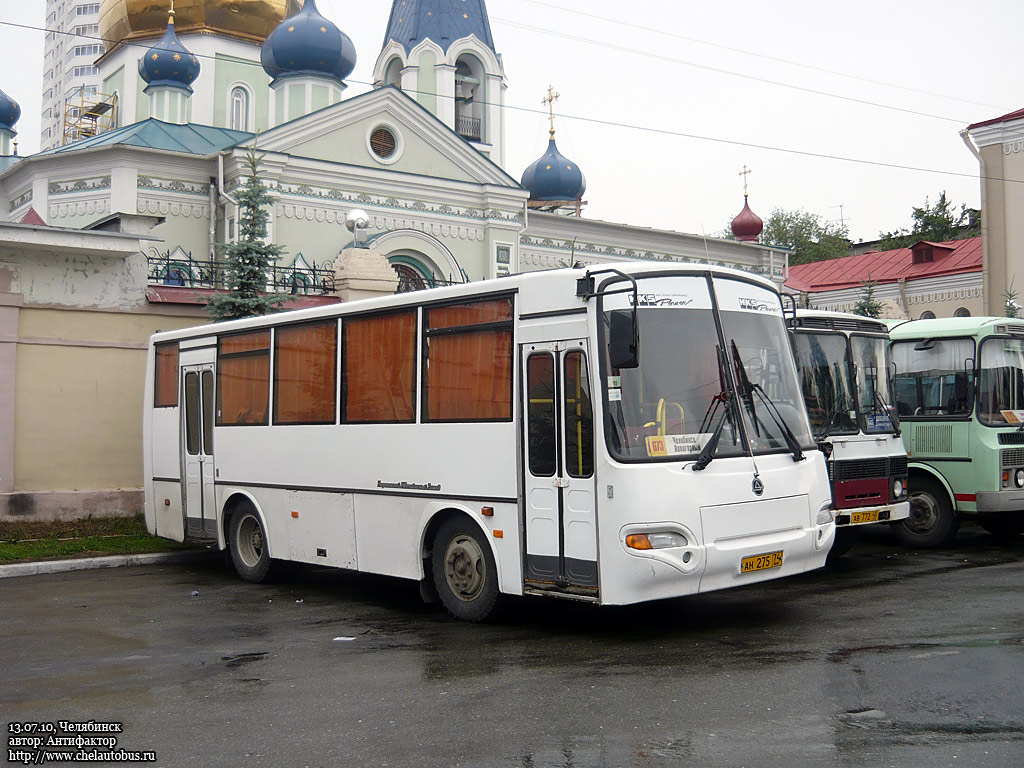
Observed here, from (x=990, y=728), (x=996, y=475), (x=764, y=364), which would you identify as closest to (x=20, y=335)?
(x=764, y=364)

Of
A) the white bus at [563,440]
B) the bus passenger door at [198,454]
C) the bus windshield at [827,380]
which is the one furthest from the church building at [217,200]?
the bus windshield at [827,380]

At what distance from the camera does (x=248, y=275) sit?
17.6 m

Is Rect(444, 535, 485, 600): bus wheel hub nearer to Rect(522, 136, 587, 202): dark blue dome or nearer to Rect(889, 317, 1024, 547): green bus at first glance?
Rect(889, 317, 1024, 547): green bus

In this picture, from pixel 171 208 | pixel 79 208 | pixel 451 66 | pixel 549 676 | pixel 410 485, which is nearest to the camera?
pixel 549 676

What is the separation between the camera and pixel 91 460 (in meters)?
16.5

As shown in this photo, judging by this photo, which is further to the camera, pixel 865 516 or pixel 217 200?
pixel 217 200

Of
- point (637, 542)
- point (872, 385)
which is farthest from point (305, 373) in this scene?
point (872, 385)

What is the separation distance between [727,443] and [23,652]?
5.68 metres

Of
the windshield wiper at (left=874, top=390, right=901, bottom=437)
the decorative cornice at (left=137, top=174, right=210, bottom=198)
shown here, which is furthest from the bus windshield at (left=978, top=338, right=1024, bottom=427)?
the decorative cornice at (left=137, top=174, right=210, bottom=198)

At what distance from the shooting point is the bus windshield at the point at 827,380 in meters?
11.7

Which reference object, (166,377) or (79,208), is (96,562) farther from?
(79,208)

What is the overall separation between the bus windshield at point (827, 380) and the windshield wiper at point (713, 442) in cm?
373

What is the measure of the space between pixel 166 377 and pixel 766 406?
8.38 metres

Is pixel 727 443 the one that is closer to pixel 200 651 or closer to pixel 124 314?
pixel 200 651
